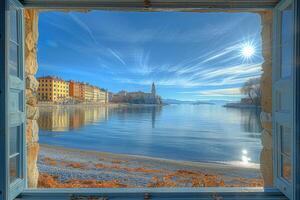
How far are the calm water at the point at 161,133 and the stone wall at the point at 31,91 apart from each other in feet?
28.6

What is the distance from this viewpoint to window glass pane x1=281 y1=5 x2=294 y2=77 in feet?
5.39

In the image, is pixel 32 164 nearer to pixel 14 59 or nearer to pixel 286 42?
pixel 14 59

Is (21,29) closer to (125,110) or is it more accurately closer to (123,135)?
(123,135)

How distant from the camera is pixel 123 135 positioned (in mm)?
17891

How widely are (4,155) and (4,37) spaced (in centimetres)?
69

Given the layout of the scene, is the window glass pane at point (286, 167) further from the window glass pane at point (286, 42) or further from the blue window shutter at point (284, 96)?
the window glass pane at point (286, 42)

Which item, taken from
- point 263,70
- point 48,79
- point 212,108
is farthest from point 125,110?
point 263,70

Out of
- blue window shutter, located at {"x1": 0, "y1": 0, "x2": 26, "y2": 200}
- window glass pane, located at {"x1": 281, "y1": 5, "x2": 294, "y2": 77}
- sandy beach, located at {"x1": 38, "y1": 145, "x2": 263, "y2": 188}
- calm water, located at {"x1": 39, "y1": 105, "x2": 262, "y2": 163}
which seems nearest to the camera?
blue window shutter, located at {"x1": 0, "y1": 0, "x2": 26, "y2": 200}

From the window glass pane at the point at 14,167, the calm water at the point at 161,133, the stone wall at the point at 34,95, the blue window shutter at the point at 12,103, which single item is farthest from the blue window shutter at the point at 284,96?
the calm water at the point at 161,133

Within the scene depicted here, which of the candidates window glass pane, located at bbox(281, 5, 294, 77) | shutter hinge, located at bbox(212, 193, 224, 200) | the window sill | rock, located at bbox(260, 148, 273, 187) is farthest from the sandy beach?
window glass pane, located at bbox(281, 5, 294, 77)

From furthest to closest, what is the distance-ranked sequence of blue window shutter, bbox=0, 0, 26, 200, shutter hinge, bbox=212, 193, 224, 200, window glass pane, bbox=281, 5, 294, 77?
shutter hinge, bbox=212, 193, 224, 200 < window glass pane, bbox=281, 5, 294, 77 < blue window shutter, bbox=0, 0, 26, 200

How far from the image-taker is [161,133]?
19766 mm

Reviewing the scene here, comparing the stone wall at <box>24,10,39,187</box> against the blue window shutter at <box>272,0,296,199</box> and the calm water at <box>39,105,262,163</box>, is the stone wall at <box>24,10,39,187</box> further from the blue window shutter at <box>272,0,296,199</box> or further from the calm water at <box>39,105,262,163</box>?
the calm water at <box>39,105,262,163</box>

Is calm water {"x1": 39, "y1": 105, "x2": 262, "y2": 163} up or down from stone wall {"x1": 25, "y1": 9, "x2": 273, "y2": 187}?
down
